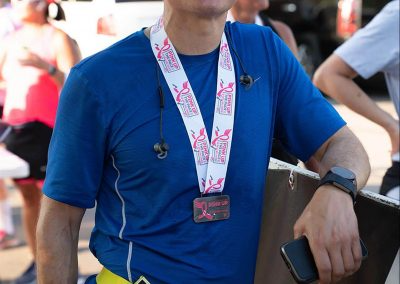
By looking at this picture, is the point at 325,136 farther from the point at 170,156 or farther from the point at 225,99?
the point at 170,156

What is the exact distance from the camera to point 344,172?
1.86 metres

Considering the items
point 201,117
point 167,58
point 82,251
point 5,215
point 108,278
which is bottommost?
point 82,251

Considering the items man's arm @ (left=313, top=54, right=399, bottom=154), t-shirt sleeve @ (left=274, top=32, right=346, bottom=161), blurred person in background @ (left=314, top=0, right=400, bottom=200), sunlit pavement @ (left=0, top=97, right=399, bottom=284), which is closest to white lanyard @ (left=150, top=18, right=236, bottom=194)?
t-shirt sleeve @ (left=274, top=32, right=346, bottom=161)

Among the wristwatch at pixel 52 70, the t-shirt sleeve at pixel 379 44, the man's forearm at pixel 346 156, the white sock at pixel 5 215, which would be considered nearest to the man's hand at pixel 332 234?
the man's forearm at pixel 346 156

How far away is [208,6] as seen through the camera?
1869 millimetres

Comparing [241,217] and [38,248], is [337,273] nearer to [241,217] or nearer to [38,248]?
[241,217]

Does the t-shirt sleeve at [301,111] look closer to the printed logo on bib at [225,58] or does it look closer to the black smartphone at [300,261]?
the printed logo on bib at [225,58]

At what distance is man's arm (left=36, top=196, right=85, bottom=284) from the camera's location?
6.56 feet

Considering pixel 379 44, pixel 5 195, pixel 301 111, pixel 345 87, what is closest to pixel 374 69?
pixel 379 44

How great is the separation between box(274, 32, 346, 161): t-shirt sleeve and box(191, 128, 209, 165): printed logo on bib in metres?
0.28

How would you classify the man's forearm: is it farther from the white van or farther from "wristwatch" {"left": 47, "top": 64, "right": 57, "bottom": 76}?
the white van

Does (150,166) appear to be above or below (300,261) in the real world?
above

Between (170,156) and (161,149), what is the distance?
0.09 feet

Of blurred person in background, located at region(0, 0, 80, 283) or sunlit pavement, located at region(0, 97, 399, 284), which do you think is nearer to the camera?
blurred person in background, located at region(0, 0, 80, 283)
